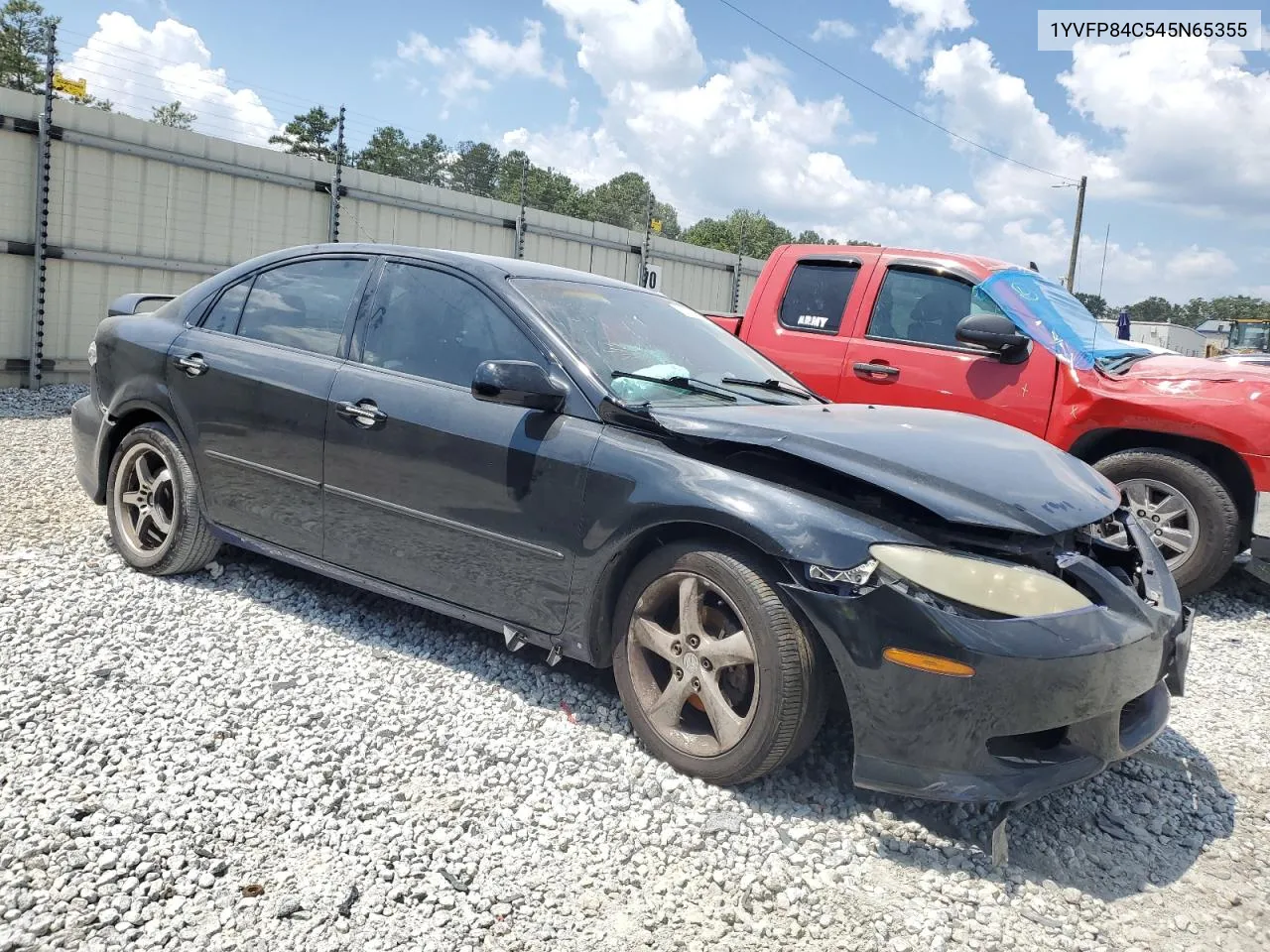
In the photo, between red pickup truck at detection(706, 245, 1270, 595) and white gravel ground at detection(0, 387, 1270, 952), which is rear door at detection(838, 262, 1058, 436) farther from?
white gravel ground at detection(0, 387, 1270, 952)

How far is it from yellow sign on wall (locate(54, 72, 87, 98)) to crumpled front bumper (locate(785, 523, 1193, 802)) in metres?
9.84

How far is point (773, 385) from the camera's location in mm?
3971

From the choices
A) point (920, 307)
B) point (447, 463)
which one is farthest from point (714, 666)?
point (920, 307)

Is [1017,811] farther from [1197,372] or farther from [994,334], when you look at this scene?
[1197,372]

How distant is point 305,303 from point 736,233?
95169mm

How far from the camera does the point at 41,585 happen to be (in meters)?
4.13

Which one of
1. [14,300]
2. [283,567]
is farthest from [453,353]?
[14,300]

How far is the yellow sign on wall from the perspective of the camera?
9.41m

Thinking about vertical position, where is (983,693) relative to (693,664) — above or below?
above

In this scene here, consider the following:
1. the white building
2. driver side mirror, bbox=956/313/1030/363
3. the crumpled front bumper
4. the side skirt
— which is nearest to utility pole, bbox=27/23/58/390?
the side skirt

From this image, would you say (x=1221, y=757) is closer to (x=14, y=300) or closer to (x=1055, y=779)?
(x=1055, y=779)

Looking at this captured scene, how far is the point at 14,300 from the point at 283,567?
6880 millimetres

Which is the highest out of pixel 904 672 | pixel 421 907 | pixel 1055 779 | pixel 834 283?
pixel 834 283

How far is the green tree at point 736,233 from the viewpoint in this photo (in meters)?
95.8
